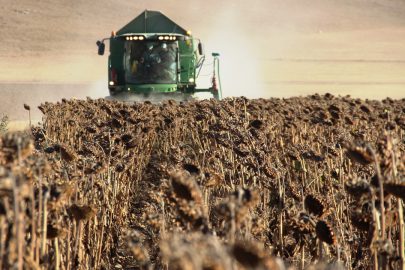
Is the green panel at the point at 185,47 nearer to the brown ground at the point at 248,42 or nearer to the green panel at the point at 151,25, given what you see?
the green panel at the point at 151,25

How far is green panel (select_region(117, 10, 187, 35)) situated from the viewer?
513 inches

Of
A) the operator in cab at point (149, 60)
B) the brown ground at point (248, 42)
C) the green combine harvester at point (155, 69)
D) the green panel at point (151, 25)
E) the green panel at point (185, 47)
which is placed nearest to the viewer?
the green combine harvester at point (155, 69)

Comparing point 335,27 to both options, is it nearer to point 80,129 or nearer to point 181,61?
point 181,61

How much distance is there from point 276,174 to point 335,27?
7419cm

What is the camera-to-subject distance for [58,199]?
53.2 inches

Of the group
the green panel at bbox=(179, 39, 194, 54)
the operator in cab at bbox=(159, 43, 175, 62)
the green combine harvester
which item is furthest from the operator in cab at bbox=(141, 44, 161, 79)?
the green panel at bbox=(179, 39, 194, 54)

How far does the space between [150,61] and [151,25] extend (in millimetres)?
2835

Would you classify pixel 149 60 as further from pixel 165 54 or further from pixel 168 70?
pixel 168 70

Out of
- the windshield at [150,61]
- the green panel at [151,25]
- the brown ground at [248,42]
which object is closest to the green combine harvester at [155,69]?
the windshield at [150,61]

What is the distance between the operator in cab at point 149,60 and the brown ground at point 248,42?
847 inches

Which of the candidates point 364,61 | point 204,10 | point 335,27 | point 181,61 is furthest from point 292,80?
point 181,61

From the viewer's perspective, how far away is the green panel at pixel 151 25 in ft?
42.8

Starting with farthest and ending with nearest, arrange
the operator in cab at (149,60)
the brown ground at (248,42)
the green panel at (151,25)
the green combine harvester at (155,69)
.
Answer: the brown ground at (248,42)
the green panel at (151,25)
the operator in cab at (149,60)
the green combine harvester at (155,69)

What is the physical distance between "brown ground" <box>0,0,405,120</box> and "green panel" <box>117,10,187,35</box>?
19.1m
